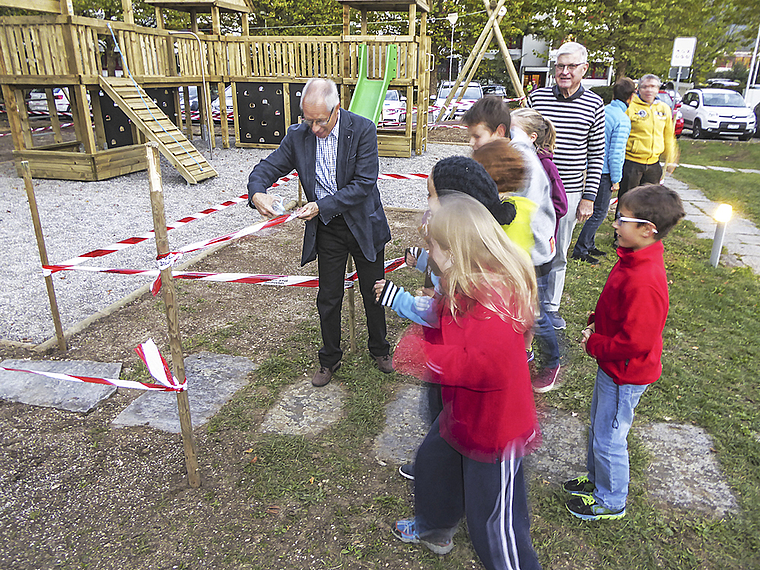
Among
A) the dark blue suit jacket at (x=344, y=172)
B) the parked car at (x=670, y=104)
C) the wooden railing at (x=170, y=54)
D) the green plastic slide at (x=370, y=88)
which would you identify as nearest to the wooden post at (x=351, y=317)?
the dark blue suit jacket at (x=344, y=172)

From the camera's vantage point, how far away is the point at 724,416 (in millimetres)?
3469

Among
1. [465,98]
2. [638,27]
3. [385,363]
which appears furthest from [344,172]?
[638,27]

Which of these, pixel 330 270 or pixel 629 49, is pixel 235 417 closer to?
pixel 330 270

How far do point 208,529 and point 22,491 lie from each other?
41.8 inches

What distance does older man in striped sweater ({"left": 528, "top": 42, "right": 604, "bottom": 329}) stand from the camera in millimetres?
4195

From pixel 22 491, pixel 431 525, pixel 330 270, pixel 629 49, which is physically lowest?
pixel 22 491

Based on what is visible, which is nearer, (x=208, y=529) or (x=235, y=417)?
(x=208, y=529)

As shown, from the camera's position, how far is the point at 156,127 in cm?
1079

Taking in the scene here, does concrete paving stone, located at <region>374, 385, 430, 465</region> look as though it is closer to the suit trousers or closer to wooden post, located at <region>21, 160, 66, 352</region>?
the suit trousers

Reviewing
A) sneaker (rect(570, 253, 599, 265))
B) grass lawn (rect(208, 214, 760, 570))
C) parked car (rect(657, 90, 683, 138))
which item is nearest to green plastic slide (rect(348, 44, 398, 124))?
parked car (rect(657, 90, 683, 138))

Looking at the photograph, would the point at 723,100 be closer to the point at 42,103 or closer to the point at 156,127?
the point at 156,127

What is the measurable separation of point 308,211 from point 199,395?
1.46 metres

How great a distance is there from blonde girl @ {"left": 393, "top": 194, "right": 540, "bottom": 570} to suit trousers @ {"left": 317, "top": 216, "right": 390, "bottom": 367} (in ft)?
5.59

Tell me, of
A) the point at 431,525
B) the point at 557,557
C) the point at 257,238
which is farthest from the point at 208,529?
the point at 257,238
